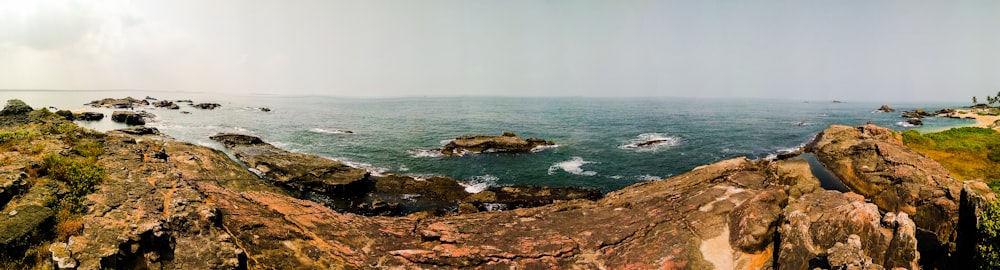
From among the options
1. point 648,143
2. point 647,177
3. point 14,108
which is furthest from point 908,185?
point 14,108

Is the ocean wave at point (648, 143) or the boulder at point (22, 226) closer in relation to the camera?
the boulder at point (22, 226)

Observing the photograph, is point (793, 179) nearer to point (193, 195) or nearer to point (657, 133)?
point (193, 195)

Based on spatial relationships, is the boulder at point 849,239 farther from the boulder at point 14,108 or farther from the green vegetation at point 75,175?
the boulder at point 14,108

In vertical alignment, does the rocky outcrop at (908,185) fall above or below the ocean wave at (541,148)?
above

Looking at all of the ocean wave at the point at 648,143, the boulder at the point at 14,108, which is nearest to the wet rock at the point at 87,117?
the boulder at the point at 14,108

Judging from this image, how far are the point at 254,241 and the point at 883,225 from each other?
22876 millimetres

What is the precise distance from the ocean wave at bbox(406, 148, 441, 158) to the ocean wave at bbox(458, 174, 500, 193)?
533 inches

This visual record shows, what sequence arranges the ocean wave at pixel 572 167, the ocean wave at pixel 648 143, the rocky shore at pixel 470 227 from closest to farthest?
the rocky shore at pixel 470 227 < the ocean wave at pixel 572 167 < the ocean wave at pixel 648 143

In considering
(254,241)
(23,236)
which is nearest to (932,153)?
(254,241)

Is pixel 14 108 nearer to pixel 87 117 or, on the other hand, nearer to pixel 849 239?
pixel 87 117

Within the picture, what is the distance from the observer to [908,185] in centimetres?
2464

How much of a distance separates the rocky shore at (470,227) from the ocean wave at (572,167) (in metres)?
20.7

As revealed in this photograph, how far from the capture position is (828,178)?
36156 millimetres

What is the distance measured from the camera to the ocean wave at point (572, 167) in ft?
146
